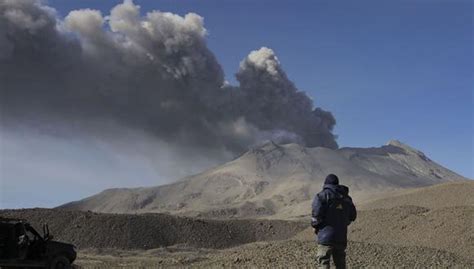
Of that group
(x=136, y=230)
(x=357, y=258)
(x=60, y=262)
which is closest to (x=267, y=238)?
(x=136, y=230)

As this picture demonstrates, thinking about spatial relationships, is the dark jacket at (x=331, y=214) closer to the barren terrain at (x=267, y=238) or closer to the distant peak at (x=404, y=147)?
the barren terrain at (x=267, y=238)

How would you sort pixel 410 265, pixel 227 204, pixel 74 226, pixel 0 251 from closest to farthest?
pixel 0 251
pixel 410 265
pixel 74 226
pixel 227 204

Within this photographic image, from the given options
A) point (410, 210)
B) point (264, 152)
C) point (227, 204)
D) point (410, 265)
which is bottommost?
point (410, 265)

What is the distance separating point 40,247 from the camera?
1512 centimetres

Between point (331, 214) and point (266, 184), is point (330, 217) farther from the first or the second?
point (266, 184)

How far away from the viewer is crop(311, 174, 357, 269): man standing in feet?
27.8

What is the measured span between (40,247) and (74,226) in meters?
31.6

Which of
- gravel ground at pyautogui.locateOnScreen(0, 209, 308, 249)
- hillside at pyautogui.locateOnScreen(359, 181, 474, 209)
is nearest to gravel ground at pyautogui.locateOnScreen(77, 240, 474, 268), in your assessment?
hillside at pyautogui.locateOnScreen(359, 181, 474, 209)

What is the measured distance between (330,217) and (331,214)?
0.04 meters

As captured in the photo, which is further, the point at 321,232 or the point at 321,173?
the point at 321,173

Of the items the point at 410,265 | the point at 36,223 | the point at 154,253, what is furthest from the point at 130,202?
the point at 410,265

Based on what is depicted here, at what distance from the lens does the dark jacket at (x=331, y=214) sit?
8.46 m

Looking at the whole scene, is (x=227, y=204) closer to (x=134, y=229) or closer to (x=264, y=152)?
(x=264, y=152)

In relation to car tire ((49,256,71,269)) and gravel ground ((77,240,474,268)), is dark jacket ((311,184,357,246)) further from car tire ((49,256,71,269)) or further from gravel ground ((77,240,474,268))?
car tire ((49,256,71,269))
